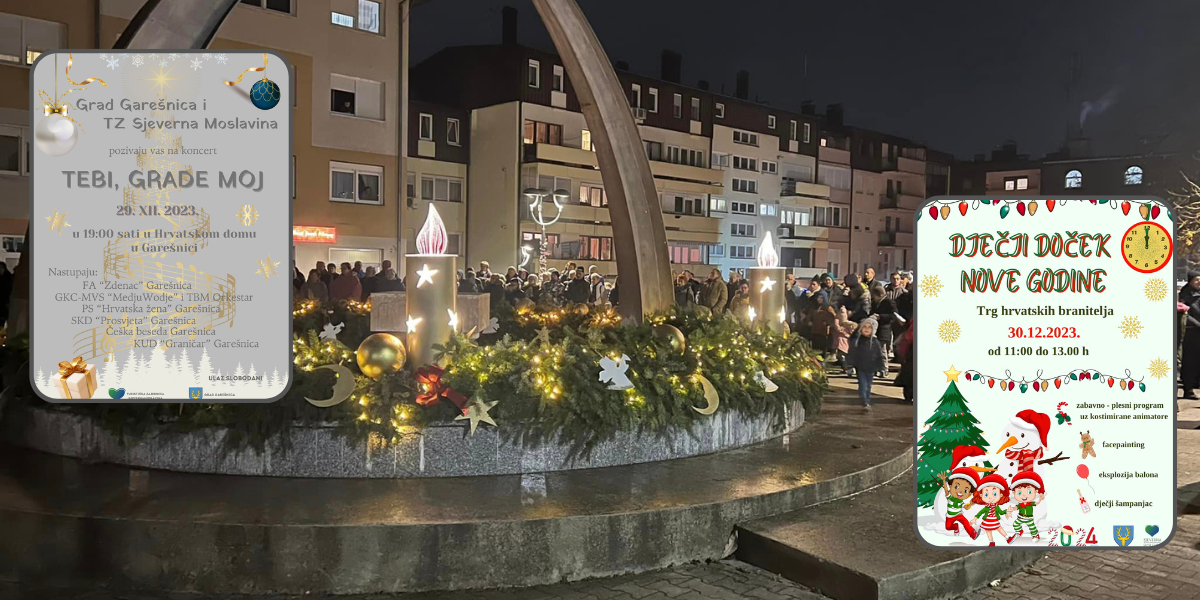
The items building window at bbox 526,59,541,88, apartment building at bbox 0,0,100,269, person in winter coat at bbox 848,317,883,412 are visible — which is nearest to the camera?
person in winter coat at bbox 848,317,883,412

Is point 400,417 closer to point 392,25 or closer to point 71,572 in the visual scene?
point 71,572

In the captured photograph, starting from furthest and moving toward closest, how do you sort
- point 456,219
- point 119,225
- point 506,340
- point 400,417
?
1. point 456,219
2. point 506,340
3. point 400,417
4. point 119,225

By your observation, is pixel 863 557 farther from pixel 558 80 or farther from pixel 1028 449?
pixel 558 80

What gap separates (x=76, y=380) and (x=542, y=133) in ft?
132

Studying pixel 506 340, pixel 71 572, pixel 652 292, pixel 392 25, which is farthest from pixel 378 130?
pixel 71 572

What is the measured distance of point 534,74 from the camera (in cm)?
4184

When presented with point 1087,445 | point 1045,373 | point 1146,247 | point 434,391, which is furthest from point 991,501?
point 434,391

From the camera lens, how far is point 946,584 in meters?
5.06

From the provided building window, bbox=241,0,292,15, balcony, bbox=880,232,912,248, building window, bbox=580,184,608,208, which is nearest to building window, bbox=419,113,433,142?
building window, bbox=580,184,608,208

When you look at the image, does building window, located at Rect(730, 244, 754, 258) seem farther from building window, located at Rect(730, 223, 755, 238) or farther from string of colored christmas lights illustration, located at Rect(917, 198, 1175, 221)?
string of colored christmas lights illustration, located at Rect(917, 198, 1175, 221)

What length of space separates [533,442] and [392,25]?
26015 millimetres

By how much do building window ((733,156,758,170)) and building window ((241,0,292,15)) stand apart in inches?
1303

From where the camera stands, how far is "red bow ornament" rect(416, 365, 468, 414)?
6.20 metres

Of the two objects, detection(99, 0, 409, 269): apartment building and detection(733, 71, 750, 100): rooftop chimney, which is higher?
detection(733, 71, 750, 100): rooftop chimney
